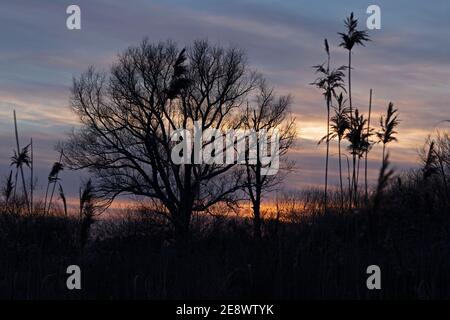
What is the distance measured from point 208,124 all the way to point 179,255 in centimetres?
3558

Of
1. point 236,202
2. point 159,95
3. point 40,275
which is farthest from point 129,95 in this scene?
point 40,275

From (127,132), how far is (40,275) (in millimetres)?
35202

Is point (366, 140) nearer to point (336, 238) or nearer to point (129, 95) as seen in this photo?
point (336, 238)

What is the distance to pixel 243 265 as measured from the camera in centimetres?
616

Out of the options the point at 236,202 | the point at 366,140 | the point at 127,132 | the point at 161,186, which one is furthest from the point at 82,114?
the point at 366,140

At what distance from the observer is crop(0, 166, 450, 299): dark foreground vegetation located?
582 cm

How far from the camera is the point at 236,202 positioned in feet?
131

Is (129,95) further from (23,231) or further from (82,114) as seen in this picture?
(23,231)

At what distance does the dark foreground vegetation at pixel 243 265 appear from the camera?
582 centimetres
